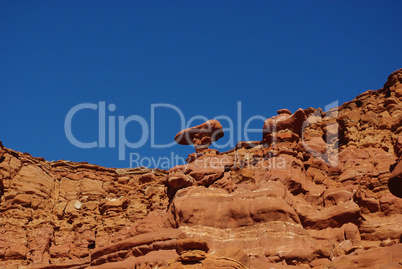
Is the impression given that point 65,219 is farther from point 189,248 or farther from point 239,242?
point 189,248

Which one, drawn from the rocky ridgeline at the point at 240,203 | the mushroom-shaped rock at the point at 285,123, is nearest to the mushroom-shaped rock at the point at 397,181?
the rocky ridgeline at the point at 240,203

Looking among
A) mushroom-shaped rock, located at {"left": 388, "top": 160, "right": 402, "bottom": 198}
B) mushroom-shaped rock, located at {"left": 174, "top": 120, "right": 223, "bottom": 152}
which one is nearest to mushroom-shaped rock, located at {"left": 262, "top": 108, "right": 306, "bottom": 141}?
mushroom-shaped rock, located at {"left": 174, "top": 120, "right": 223, "bottom": 152}

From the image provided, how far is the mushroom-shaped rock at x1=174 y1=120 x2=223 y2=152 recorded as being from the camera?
137 feet

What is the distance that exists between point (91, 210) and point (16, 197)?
623 cm

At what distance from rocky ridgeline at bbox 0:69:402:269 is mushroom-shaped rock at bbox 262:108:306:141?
0.22ft

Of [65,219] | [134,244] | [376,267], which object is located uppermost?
[65,219]

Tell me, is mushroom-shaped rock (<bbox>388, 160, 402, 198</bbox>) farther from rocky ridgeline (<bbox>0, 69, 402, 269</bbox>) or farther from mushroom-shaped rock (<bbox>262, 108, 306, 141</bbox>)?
mushroom-shaped rock (<bbox>262, 108, 306, 141</bbox>)

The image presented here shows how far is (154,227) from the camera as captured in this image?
37.5 meters

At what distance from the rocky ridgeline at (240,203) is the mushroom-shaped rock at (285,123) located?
0.22 feet

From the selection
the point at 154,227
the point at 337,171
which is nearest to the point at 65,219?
the point at 154,227

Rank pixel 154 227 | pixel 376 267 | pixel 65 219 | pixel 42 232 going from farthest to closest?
1. pixel 65 219
2. pixel 42 232
3. pixel 154 227
4. pixel 376 267

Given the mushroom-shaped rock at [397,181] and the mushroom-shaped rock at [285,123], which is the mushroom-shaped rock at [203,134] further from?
the mushroom-shaped rock at [397,181]

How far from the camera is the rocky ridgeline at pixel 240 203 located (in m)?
31.4

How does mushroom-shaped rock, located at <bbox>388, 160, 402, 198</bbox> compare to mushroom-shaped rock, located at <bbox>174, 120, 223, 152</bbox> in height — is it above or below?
below
